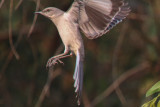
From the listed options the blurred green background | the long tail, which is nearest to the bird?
the long tail

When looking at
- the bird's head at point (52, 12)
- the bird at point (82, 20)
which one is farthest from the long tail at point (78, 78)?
the bird's head at point (52, 12)

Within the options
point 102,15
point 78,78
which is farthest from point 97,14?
point 78,78

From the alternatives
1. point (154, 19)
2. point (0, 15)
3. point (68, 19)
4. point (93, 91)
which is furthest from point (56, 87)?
Result: point (68, 19)

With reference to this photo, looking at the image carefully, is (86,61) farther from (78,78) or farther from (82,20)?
(78,78)

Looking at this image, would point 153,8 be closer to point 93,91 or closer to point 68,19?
→ point 93,91

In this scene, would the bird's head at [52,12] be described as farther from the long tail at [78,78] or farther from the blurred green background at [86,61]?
the blurred green background at [86,61]

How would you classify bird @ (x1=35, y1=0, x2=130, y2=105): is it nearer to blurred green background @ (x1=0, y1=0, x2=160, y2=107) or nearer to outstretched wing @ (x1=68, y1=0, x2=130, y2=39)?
outstretched wing @ (x1=68, y1=0, x2=130, y2=39)

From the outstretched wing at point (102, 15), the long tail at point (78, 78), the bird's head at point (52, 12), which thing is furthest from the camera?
the bird's head at point (52, 12)
